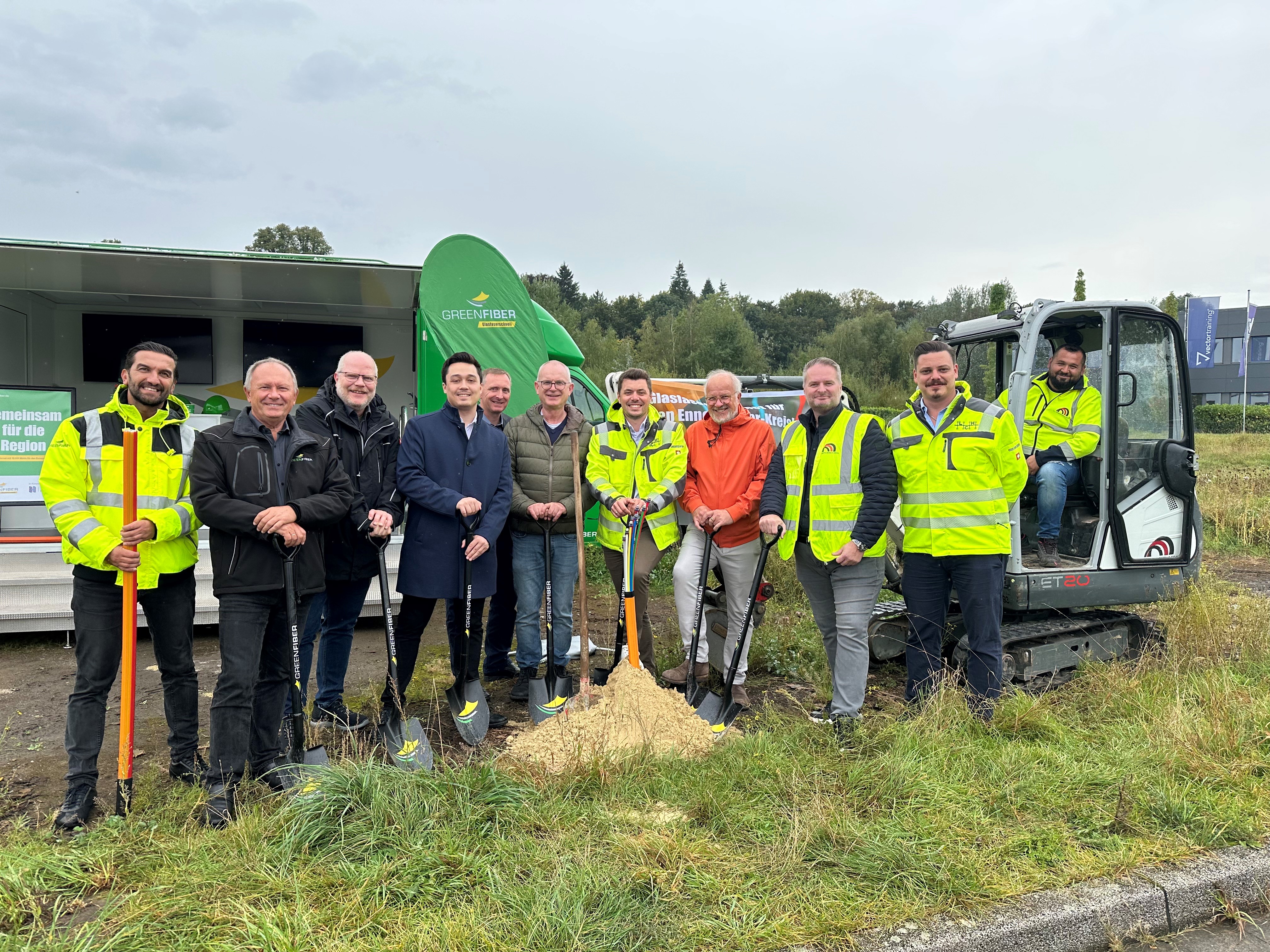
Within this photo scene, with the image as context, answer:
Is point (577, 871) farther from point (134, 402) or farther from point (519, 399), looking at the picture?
point (519, 399)

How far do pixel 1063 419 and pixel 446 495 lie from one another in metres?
3.84

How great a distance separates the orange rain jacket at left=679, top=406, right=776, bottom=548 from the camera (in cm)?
496

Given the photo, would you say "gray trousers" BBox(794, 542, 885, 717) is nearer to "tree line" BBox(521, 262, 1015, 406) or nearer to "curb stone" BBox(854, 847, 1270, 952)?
"curb stone" BBox(854, 847, 1270, 952)

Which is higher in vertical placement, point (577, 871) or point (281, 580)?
point (281, 580)

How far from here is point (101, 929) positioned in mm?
2486

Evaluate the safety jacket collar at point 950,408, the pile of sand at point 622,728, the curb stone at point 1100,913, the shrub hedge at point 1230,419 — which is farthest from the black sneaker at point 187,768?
the shrub hedge at point 1230,419

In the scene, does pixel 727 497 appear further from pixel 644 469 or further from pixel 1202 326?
pixel 1202 326

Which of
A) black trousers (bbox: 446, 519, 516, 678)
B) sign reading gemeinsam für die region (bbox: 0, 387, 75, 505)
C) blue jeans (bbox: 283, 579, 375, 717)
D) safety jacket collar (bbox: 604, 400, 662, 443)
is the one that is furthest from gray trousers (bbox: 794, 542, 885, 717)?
sign reading gemeinsam für die region (bbox: 0, 387, 75, 505)

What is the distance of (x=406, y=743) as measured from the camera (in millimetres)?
4035

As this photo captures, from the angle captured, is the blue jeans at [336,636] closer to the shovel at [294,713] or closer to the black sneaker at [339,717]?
the black sneaker at [339,717]

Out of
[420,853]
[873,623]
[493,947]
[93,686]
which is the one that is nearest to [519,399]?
[873,623]

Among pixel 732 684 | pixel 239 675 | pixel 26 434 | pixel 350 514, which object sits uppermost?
pixel 26 434

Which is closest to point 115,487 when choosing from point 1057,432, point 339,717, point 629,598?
point 339,717

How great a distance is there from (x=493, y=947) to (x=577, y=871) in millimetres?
427
